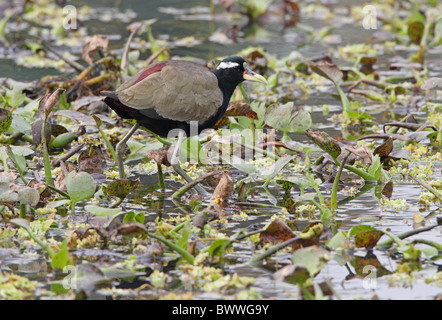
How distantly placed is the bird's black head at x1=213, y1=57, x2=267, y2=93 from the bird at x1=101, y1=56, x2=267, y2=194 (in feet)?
0.32

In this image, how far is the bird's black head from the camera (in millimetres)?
5301

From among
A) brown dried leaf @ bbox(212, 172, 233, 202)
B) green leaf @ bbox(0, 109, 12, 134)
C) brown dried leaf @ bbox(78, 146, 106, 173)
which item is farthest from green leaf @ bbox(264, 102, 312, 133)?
green leaf @ bbox(0, 109, 12, 134)

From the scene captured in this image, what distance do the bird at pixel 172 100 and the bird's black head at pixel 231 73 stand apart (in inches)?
3.9

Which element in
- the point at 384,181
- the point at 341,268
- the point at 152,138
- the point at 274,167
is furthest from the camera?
the point at 152,138

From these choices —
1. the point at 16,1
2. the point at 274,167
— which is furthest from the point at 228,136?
the point at 16,1

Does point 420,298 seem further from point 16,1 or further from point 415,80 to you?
point 16,1

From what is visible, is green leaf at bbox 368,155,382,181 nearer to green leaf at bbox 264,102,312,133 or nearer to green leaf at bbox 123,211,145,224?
green leaf at bbox 264,102,312,133

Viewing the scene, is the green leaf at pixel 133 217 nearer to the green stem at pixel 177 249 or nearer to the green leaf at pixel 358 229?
the green stem at pixel 177 249

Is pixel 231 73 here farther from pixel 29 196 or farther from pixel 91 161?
pixel 29 196

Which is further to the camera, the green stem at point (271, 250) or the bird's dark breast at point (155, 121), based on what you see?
the bird's dark breast at point (155, 121)

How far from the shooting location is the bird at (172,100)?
15.9 ft

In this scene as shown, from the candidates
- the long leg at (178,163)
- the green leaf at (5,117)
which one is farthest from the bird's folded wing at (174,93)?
the green leaf at (5,117)

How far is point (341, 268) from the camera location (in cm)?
371

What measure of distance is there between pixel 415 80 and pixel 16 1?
718cm
